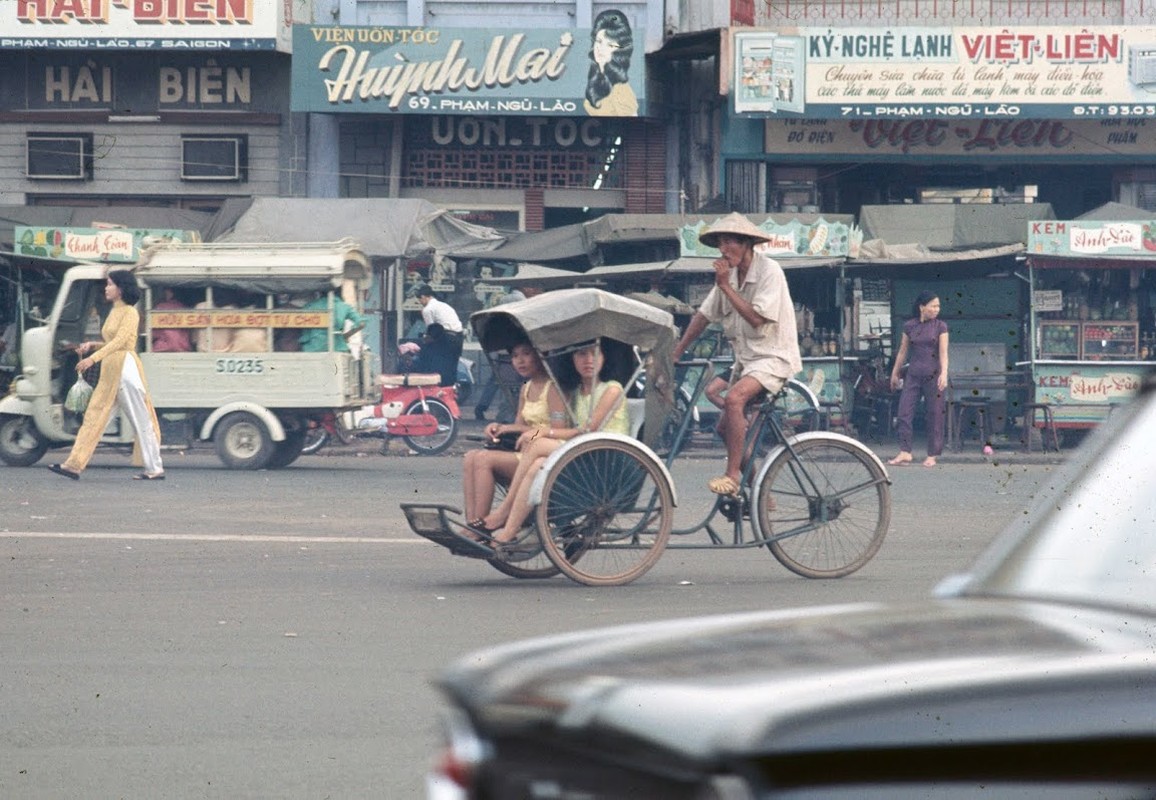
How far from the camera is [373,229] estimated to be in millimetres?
23625

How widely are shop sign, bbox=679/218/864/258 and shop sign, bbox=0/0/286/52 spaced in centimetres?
780

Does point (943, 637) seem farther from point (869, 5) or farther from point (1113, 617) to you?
point (869, 5)

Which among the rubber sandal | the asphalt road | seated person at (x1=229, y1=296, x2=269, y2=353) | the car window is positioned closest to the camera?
the car window

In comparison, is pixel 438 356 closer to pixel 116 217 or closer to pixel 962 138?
pixel 116 217

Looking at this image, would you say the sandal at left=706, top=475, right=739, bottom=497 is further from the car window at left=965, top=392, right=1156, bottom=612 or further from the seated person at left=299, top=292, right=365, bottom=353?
the seated person at left=299, top=292, right=365, bottom=353

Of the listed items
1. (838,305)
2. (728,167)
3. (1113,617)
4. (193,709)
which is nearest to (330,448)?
(838,305)

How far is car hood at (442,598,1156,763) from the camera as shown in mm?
2229

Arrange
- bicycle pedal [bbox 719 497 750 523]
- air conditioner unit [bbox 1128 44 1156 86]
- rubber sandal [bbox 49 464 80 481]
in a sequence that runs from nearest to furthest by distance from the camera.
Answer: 1. bicycle pedal [bbox 719 497 750 523]
2. rubber sandal [bbox 49 464 80 481]
3. air conditioner unit [bbox 1128 44 1156 86]

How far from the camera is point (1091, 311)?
72.0ft

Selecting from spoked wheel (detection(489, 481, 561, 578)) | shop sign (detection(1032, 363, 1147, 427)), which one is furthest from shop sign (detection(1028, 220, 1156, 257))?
spoked wheel (detection(489, 481, 561, 578))

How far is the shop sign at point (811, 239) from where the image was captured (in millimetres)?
21969

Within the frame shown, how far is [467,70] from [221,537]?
1511 cm

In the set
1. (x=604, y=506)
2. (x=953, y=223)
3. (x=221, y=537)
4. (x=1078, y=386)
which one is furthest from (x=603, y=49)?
(x=604, y=506)

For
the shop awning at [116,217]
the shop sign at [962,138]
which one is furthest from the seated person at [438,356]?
the shop sign at [962,138]
